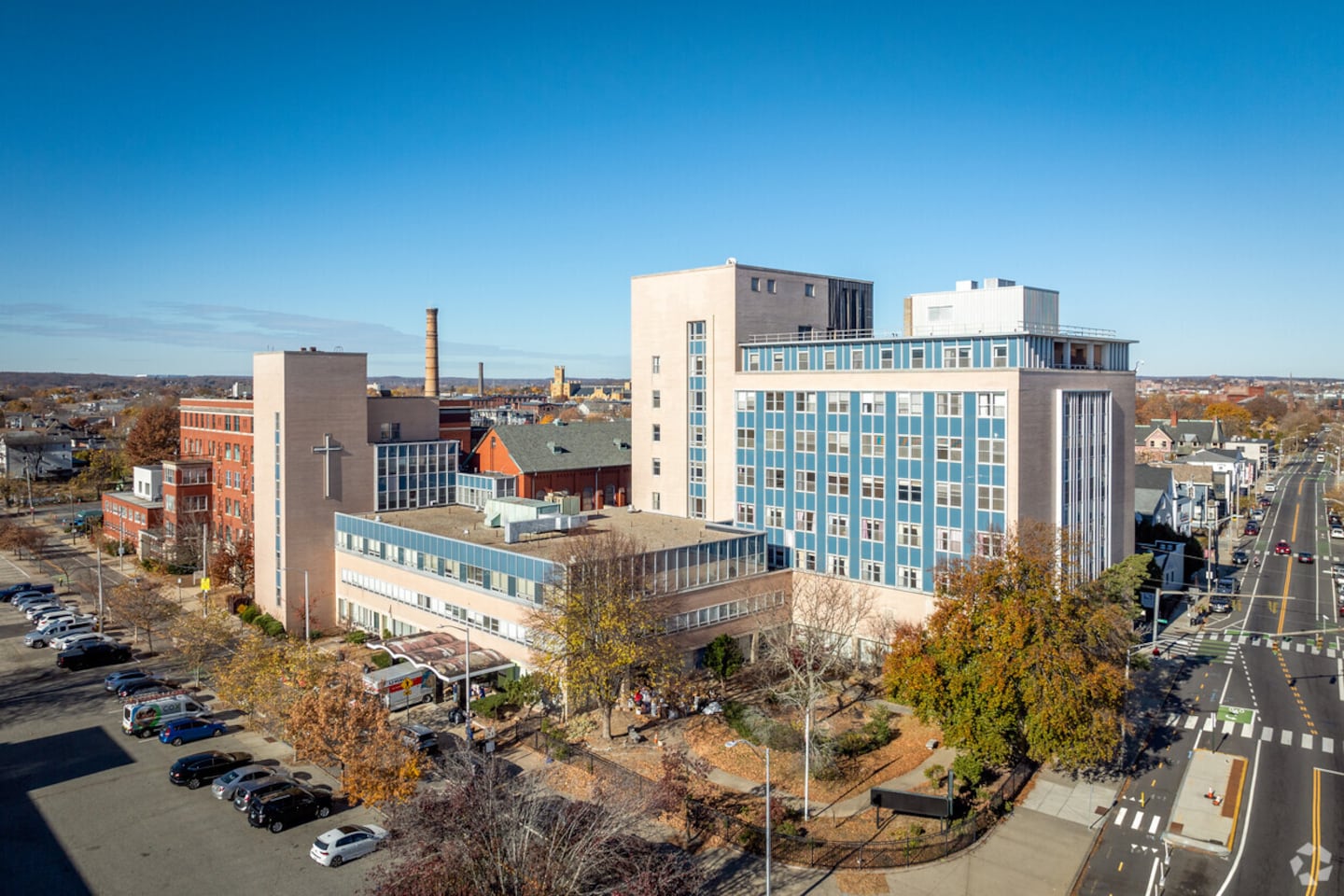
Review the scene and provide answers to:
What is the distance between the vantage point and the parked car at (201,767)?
124ft

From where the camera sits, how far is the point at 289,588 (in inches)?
2411

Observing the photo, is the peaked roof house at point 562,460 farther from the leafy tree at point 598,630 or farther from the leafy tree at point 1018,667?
the leafy tree at point 1018,667

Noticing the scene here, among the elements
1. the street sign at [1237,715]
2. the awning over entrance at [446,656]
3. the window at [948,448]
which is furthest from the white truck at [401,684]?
the street sign at [1237,715]

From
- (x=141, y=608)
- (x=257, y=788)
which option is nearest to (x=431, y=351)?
(x=141, y=608)

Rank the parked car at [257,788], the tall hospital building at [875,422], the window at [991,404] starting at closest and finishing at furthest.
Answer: the parked car at [257,788] → the window at [991,404] → the tall hospital building at [875,422]

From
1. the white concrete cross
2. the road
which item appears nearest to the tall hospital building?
the road

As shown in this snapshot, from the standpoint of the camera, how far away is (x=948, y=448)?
162 feet

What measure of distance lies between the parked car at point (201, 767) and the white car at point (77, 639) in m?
23.3

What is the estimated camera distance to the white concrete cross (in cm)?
6219

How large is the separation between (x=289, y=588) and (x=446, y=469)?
14785mm

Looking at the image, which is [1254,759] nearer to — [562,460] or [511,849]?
[511,849]

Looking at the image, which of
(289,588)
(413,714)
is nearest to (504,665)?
(413,714)

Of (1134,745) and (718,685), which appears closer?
(1134,745)

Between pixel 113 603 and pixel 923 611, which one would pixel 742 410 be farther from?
pixel 113 603
